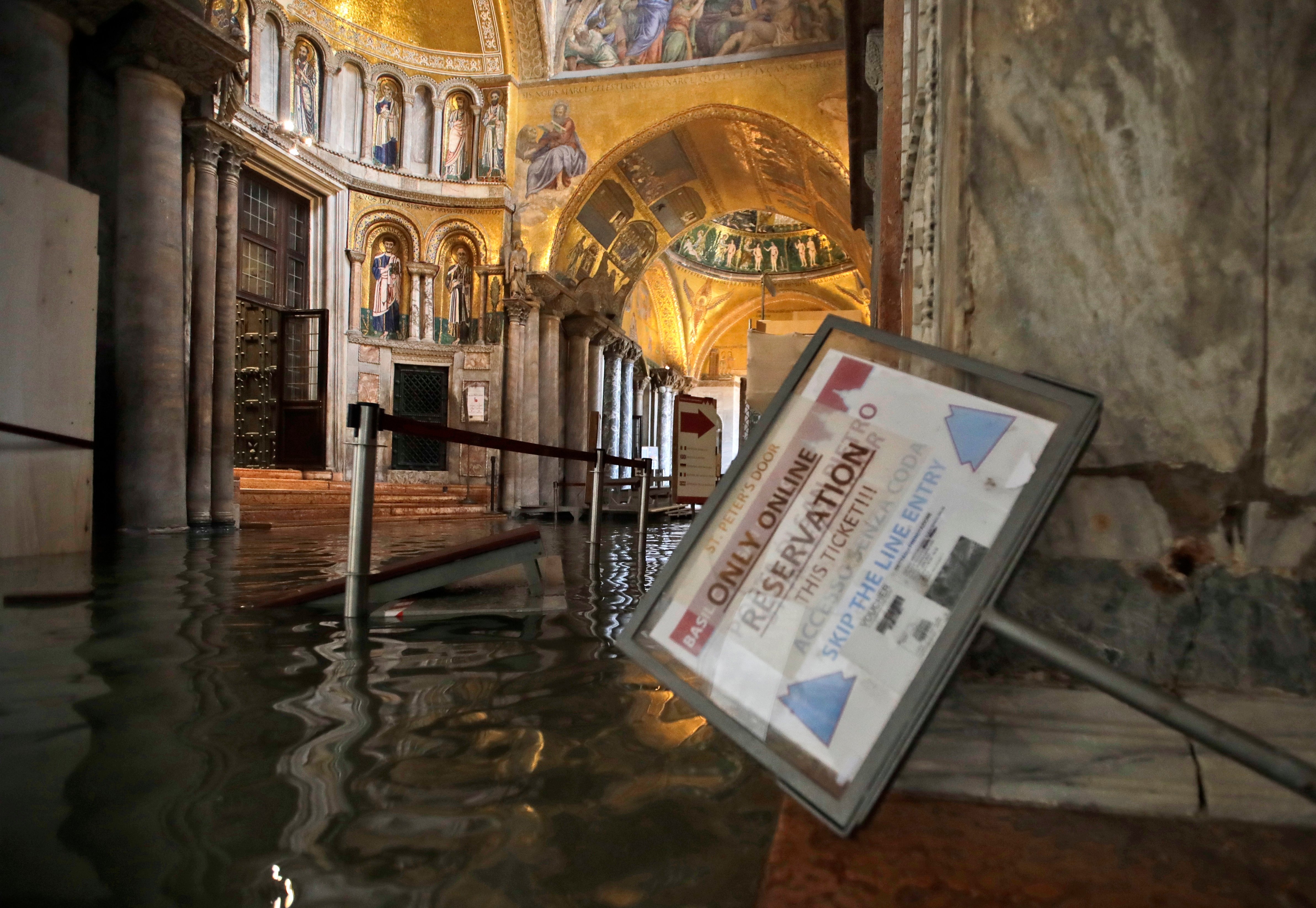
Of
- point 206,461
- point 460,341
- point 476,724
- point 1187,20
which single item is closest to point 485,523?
point 206,461

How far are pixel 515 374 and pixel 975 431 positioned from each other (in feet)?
55.6

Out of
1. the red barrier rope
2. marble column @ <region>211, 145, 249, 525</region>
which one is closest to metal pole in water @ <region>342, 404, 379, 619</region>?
the red barrier rope

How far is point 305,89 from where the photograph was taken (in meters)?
15.8

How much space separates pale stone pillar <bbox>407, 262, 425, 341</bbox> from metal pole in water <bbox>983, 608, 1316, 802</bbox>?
58.4ft

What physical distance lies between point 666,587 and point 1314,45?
160cm

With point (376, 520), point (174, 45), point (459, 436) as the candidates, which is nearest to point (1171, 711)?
point (459, 436)

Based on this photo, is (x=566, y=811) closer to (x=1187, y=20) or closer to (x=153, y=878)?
(x=153, y=878)

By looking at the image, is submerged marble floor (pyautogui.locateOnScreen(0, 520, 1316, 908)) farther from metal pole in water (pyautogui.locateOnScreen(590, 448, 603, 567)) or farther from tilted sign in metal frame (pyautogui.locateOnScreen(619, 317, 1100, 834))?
metal pole in water (pyautogui.locateOnScreen(590, 448, 603, 567))

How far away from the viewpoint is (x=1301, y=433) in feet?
4.98

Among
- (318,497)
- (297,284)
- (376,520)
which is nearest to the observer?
(376,520)

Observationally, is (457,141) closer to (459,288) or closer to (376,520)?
(459,288)

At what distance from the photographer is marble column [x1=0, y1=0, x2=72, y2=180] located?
7027mm

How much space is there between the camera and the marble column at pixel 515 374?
17.7m

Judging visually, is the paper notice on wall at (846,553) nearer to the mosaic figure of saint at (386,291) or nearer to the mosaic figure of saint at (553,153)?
the mosaic figure of saint at (386,291)
